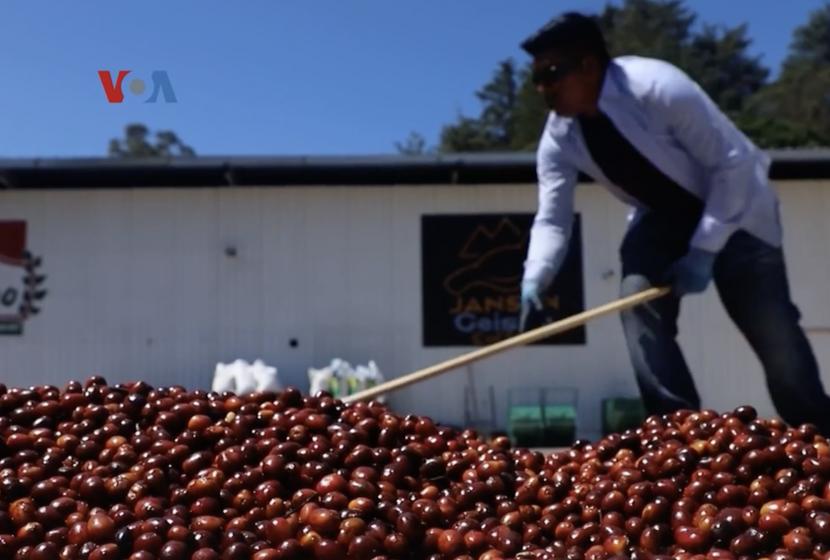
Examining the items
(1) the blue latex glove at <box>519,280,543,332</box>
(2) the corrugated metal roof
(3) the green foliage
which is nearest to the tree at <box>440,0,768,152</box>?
(3) the green foliage

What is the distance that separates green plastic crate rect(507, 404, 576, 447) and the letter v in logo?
9.34 metres

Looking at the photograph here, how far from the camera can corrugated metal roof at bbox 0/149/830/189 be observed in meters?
12.7

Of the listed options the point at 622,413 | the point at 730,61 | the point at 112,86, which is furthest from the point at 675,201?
the point at 730,61

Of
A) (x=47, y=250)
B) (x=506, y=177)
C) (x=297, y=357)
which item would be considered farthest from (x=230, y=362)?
(x=506, y=177)

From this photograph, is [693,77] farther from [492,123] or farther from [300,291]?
[300,291]

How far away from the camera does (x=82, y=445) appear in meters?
1.92

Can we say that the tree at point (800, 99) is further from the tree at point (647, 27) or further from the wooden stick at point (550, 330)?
the wooden stick at point (550, 330)

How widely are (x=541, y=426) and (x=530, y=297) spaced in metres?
8.49

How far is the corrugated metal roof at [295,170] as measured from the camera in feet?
41.7

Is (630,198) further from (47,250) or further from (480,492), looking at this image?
(47,250)

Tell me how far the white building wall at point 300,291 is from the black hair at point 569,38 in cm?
957

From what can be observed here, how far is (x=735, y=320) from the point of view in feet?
12.3

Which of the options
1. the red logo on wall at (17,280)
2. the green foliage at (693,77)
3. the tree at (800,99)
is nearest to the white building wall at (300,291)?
the red logo on wall at (17,280)

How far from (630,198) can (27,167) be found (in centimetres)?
1052
